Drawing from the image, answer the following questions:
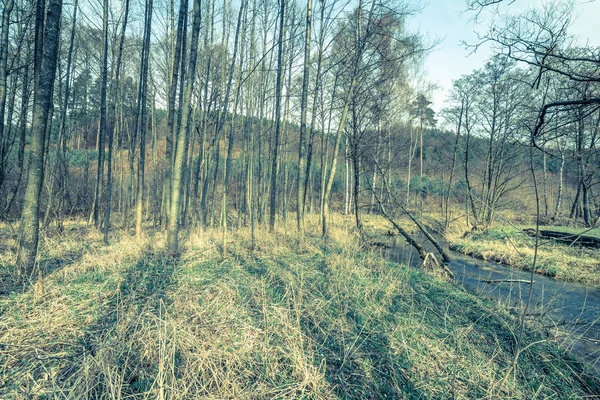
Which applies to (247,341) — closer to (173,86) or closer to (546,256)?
(173,86)

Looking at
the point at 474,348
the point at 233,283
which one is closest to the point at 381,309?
the point at 474,348

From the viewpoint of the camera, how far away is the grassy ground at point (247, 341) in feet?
7.41

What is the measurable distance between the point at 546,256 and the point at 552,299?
232 inches

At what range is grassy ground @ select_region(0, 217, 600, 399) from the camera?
226 cm

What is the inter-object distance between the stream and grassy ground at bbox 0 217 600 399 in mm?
513

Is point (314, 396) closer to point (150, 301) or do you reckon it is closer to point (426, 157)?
point (150, 301)

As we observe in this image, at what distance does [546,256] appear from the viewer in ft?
28.9

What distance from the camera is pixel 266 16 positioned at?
1115cm

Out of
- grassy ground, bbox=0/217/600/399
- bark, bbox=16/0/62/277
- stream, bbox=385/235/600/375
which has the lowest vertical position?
stream, bbox=385/235/600/375

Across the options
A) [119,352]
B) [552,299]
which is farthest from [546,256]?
[119,352]

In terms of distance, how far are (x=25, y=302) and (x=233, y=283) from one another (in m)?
2.38

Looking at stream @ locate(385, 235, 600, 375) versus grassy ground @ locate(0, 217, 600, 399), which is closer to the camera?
grassy ground @ locate(0, 217, 600, 399)

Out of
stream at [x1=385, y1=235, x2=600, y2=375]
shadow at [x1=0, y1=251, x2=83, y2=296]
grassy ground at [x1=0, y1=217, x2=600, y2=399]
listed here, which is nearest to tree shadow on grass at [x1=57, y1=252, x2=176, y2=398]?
grassy ground at [x1=0, y1=217, x2=600, y2=399]

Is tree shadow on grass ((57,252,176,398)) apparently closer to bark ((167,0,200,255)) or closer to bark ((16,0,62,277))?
bark ((16,0,62,277))
